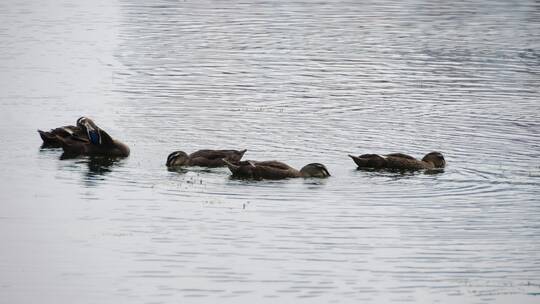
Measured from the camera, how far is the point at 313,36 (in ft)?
166

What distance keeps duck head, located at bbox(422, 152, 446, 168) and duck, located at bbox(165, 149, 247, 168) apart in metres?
3.36

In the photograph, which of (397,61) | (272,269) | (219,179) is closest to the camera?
(272,269)

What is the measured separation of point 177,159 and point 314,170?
8.42ft

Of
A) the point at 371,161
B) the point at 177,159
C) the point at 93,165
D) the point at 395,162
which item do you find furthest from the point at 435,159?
the point at 93,165

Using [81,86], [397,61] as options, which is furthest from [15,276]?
[397,61]

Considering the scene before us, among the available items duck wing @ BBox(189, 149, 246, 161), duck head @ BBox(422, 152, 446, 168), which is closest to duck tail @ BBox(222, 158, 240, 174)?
duck wing @ BBox(189, 149, 246, 161)

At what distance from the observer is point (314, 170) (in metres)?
22.9

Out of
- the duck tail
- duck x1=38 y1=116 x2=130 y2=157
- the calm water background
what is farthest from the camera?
duck x1=38 y1=116 x2=130 y2=157

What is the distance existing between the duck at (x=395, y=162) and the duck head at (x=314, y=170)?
911 millimetres

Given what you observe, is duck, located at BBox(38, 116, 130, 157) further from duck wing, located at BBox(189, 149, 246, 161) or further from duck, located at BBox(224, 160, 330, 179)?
duck, located at BBox(224, 160, 330, 179)

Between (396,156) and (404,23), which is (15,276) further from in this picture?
(404,23)

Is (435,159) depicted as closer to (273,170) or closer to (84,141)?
(273,170)

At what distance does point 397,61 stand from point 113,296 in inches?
1069

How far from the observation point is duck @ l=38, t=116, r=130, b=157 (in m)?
A: 25.2
